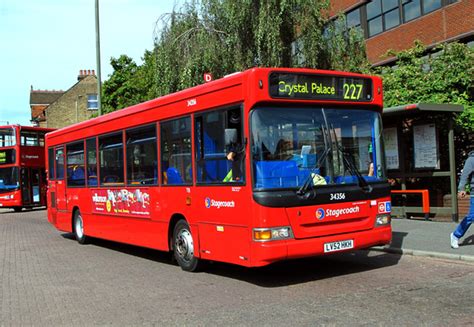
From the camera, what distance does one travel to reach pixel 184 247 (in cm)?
843

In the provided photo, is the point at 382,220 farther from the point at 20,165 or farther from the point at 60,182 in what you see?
the point at 20,165

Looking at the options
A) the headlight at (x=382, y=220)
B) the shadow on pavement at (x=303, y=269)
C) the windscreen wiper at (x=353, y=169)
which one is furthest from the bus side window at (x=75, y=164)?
the headlight at (x=382, y=220)

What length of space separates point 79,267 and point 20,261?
1870 mm

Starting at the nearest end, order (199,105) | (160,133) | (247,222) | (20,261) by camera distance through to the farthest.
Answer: (247,222), (199,105), (160,133), (20,261)

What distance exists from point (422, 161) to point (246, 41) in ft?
22.0

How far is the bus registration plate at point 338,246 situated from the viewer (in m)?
7.04

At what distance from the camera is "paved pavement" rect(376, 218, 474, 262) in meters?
8.55

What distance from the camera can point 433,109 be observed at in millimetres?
11641

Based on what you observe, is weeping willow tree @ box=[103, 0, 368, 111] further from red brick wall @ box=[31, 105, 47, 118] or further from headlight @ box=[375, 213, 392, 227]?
red brick wall @ box=[31, 105, 47, 118]

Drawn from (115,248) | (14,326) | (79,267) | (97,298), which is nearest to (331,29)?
(115,248)

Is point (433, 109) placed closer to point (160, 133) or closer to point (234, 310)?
point (160, 133)

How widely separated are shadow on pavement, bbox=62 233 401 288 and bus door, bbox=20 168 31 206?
21679mm

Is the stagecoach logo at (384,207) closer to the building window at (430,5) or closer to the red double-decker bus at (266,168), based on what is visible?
the red double-decker bus at (266,168)

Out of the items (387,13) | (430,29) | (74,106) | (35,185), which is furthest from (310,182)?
(74,106)
